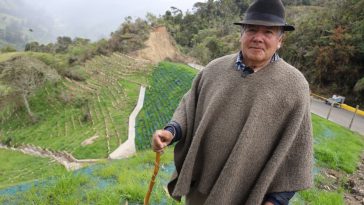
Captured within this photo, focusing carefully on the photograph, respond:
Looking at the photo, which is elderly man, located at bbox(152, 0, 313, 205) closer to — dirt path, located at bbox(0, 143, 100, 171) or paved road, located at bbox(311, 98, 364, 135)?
paved road, located at bbox(311, 98, 364, 135)

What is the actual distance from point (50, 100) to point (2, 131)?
12.4 feet

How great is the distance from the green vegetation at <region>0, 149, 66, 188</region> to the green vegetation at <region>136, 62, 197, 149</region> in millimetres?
3859

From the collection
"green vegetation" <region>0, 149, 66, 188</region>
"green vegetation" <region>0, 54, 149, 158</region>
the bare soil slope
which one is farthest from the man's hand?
the bare soil slope

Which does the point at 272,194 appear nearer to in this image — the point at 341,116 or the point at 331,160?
the point at 331,160

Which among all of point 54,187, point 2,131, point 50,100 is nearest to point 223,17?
point 50,100

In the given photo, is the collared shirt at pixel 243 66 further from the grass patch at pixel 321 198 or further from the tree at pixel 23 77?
the tree at pixel 23 77

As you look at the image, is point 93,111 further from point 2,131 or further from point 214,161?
point 214,161

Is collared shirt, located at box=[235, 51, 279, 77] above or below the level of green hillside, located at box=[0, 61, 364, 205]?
above

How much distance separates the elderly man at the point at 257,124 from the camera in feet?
5.09

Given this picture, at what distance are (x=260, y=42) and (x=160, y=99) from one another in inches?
654

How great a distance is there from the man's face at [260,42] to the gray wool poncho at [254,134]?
0.24 ft

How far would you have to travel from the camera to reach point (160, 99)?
18078mm

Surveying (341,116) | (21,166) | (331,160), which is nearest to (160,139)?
(331,160)

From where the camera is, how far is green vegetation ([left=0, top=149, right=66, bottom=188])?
40.3ft
